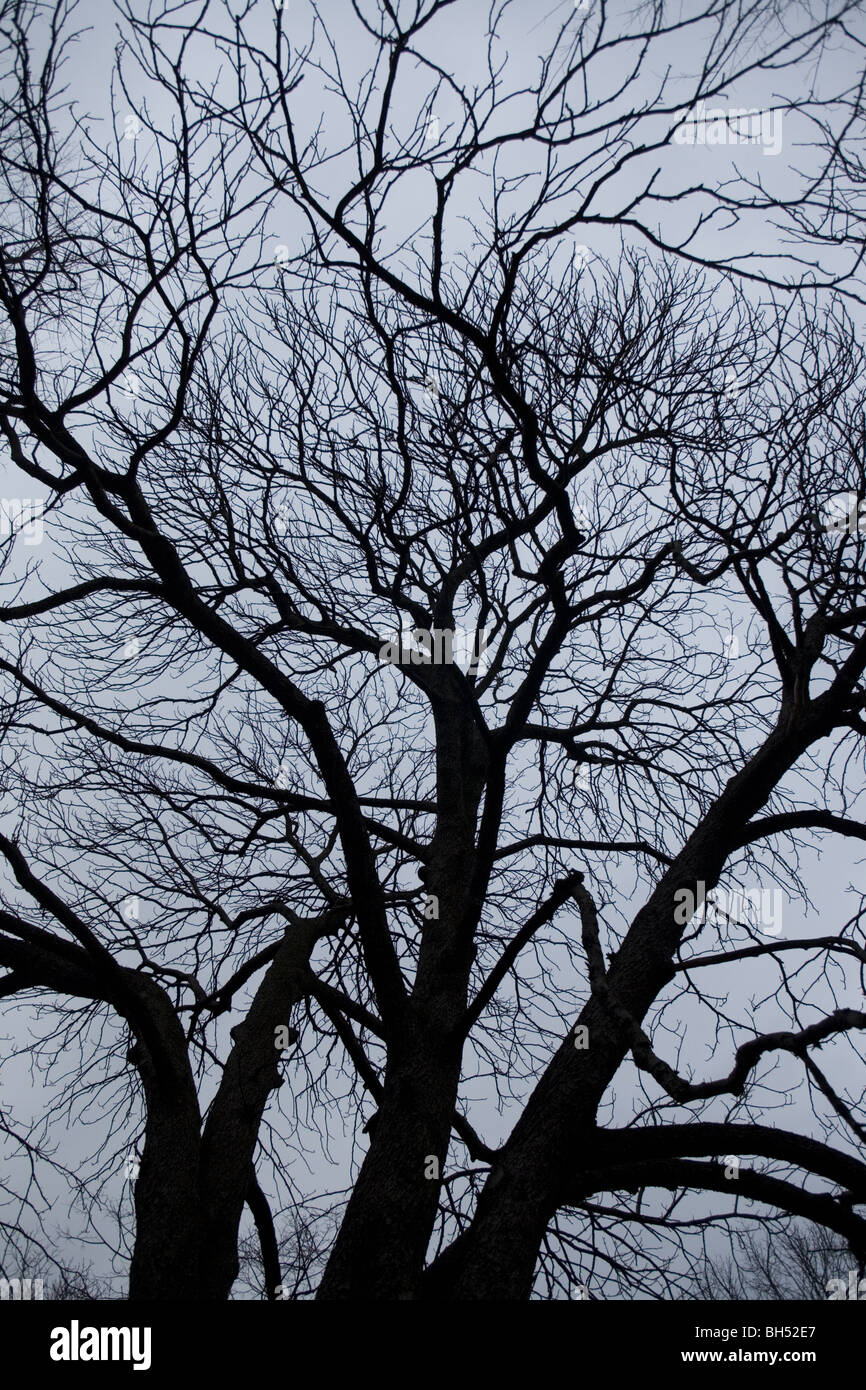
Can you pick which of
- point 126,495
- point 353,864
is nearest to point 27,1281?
point 353,864

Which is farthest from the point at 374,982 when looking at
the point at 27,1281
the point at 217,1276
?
the point at 27,1281

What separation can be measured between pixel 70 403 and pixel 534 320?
5.74 ft

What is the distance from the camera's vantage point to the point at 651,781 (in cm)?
498

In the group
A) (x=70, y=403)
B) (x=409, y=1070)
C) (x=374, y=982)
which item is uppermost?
(x=70, y=403)

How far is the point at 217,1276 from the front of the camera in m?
3.07

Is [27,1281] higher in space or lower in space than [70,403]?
lower

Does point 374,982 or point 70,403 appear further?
Result: point 374,982

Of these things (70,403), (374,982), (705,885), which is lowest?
(374,982)

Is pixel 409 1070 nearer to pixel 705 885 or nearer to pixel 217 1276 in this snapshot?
pixel 217 1276
